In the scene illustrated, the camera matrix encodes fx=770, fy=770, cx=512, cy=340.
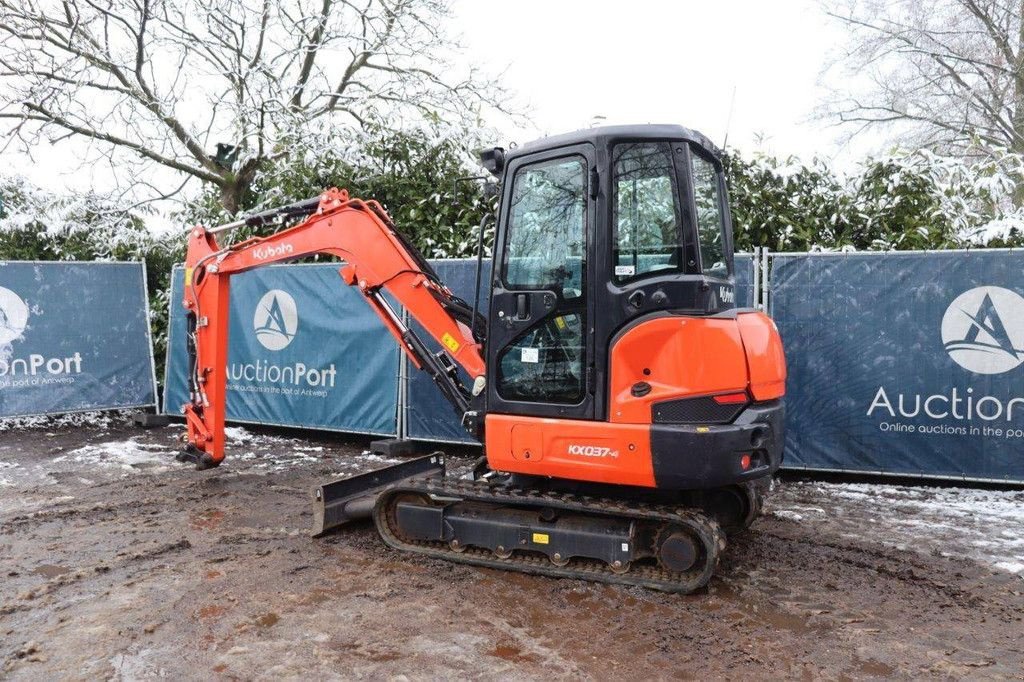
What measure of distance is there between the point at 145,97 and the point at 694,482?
11.5 metres

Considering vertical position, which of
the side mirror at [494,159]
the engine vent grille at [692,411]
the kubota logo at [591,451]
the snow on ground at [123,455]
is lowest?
the snow on ground at [123,455]

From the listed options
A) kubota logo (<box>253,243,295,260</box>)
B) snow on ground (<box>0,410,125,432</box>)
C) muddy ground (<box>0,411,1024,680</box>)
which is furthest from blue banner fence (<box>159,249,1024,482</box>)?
snow on ground (<box>0,410,125,432</box>)

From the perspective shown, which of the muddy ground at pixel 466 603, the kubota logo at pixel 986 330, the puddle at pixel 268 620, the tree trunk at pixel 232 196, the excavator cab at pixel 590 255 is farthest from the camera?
the tree trunk at pixel 232 196

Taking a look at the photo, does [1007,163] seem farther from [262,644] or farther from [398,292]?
[262,644]

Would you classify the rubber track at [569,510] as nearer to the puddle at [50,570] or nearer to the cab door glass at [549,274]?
the cab door glass at [549,274]

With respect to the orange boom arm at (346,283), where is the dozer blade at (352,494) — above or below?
below

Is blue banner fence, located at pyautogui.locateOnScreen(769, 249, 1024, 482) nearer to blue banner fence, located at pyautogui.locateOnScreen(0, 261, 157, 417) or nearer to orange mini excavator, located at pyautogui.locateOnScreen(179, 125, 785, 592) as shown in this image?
orange mini excavator, located at pyautogui.locateOnScreen(179, 125, 785, 592)

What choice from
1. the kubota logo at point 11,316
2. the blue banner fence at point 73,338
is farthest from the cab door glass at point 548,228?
the kubota logo at point 11,316

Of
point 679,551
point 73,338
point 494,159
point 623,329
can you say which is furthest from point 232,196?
point 679,551

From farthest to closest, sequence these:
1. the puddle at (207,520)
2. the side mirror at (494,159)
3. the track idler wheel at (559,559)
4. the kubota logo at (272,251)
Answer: the kubota logo at (272,251) → the puddle at (207,520) → the side mirror at (494,159) → the track idler wheel at (559,559)

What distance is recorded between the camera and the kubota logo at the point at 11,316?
9.26 metres

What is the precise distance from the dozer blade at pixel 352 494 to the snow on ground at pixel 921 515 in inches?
113

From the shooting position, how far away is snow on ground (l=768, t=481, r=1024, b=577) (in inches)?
204

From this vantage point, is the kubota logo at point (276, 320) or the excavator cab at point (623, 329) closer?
the excavator cab at point (623, 329)
